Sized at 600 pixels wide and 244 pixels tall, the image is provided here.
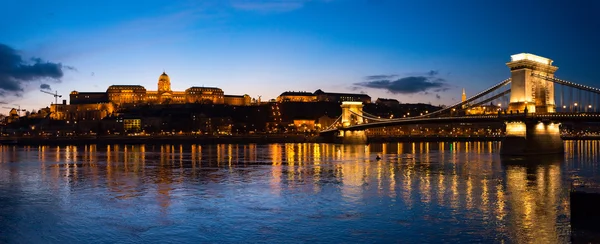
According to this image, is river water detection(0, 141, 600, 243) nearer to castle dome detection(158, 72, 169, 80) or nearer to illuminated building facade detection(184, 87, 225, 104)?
illuminated building facade detection(184, 87, 225, 104)

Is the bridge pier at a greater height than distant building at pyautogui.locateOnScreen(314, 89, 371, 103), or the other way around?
distant building at pyautogui.locateOnScreen(314, 89, 371, 103)

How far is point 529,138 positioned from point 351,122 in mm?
46582

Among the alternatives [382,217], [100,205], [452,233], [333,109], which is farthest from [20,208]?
[333,109]

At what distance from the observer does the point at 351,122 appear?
282 ft

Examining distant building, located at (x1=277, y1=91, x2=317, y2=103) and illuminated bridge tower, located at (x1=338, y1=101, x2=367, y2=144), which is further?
distant building, located at (x1=277, y1=91, x2=317, y2=103)

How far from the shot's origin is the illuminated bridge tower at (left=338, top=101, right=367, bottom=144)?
2928 inches

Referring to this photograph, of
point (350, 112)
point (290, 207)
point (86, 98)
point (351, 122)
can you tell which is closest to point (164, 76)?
point (86, 98)

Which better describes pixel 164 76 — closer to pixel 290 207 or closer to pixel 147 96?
pixel 147 96


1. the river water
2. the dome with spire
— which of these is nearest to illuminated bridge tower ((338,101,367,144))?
the river water

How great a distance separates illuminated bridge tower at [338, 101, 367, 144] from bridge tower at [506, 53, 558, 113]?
1315 inches

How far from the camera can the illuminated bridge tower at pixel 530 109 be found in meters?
40.1

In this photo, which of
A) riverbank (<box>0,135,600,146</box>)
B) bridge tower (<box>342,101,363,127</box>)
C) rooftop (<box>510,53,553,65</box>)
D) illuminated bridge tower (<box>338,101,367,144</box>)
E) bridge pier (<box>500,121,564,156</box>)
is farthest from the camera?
riverbank (<box>0,135,600,146</box>)

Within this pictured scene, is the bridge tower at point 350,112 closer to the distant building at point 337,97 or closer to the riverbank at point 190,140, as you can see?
the riverbank at point 190,140

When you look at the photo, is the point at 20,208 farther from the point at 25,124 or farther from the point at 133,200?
the point at 25,124
